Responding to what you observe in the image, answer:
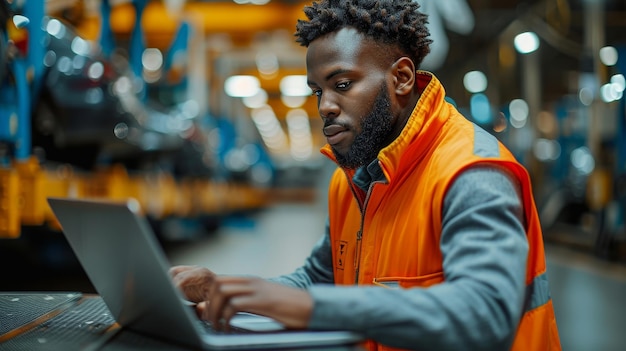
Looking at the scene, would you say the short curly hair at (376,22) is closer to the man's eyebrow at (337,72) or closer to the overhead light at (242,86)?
the man's eyebrow at (337,72)

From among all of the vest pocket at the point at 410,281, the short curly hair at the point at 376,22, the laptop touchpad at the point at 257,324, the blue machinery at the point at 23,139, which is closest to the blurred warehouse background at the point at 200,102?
the blue machinery at the point at 23,139

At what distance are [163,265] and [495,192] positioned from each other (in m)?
0.52

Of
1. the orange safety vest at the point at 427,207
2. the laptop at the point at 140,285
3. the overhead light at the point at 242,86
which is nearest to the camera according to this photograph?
the laptop at the point at 140,285

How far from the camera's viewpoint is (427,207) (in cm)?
115

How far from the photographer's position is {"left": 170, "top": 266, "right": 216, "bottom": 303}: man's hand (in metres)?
1.23

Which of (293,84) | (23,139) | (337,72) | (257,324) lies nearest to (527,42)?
(23,139)

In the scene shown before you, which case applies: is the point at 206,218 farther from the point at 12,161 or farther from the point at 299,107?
A: the point at 299,107

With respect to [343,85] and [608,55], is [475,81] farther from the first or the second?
[343,85]

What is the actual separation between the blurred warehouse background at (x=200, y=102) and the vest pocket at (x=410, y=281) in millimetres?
1751

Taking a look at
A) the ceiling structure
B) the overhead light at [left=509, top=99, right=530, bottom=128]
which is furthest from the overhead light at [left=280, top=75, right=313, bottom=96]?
the overhead light at [left=509, top=99, right=530, bottom=128]

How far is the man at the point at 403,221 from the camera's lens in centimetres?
93

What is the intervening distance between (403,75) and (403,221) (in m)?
0.30

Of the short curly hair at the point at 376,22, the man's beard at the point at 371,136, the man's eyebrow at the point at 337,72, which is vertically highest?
the short curly hair at the point at 376,22

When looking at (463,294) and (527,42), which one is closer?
(463,294)
